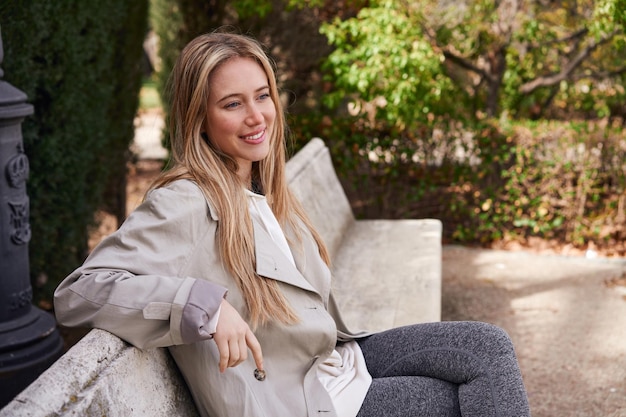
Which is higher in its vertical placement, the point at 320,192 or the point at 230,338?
the point at 230,338

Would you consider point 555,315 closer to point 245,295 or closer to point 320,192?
point 320,192

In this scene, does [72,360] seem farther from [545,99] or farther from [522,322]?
[545,99]

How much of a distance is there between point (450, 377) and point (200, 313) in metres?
0.90

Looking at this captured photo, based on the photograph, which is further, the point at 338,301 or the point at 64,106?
the point at 64,106

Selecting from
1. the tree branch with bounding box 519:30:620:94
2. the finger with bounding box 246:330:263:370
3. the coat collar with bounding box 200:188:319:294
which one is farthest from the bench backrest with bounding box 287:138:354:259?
the tree branch with bounding box 519:30:620:94

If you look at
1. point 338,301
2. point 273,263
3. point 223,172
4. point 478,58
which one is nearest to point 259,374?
point 273,263

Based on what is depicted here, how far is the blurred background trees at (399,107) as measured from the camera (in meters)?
4.48

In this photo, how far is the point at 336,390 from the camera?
2.24 m

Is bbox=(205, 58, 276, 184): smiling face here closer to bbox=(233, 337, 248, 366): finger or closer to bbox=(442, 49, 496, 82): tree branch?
bbox=(233, 337, 248, 366): finger

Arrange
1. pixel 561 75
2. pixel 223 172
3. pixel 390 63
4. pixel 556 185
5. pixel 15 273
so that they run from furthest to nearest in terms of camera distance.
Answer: pixel 561 75, pixel 556 185, pixel 390 63, pixel 15 273, pixel 223 172

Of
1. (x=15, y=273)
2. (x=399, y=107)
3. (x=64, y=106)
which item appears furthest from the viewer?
(x=399, y=107)

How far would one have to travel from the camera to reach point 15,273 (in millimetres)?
3477

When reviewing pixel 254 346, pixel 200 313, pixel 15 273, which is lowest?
pixel 15 273

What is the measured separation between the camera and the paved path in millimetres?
3881
